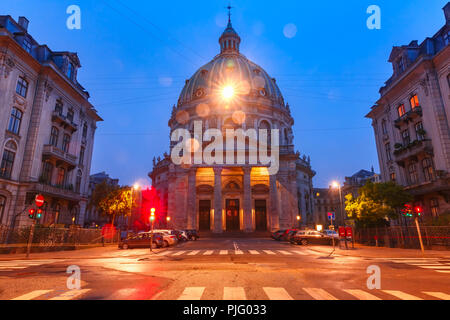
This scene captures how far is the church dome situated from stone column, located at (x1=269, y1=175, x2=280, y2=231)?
23786mm

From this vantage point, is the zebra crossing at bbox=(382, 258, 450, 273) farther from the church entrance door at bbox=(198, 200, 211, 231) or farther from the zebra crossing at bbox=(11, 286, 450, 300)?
the church entrance door at bbox=(198, 200, 211, 231)

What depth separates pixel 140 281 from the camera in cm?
842

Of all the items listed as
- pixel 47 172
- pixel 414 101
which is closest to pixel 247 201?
pixel 414 101

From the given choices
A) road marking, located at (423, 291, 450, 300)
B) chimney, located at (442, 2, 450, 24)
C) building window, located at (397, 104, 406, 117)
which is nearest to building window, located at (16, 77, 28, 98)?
road marking, located at (423, 291, 450, 300)

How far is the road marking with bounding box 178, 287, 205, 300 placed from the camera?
20.4 feet

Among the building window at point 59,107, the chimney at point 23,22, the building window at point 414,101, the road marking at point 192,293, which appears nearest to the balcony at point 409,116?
the building window at point 414,101

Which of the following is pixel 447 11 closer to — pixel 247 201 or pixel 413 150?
pixel 413 150

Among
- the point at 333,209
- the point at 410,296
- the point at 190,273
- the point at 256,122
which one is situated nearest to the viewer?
the point at 410,296

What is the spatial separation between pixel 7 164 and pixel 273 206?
124 feet

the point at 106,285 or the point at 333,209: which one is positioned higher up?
the point at 333,209

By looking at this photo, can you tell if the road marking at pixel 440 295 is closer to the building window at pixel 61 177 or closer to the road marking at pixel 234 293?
the road marking at pixel 234 293
